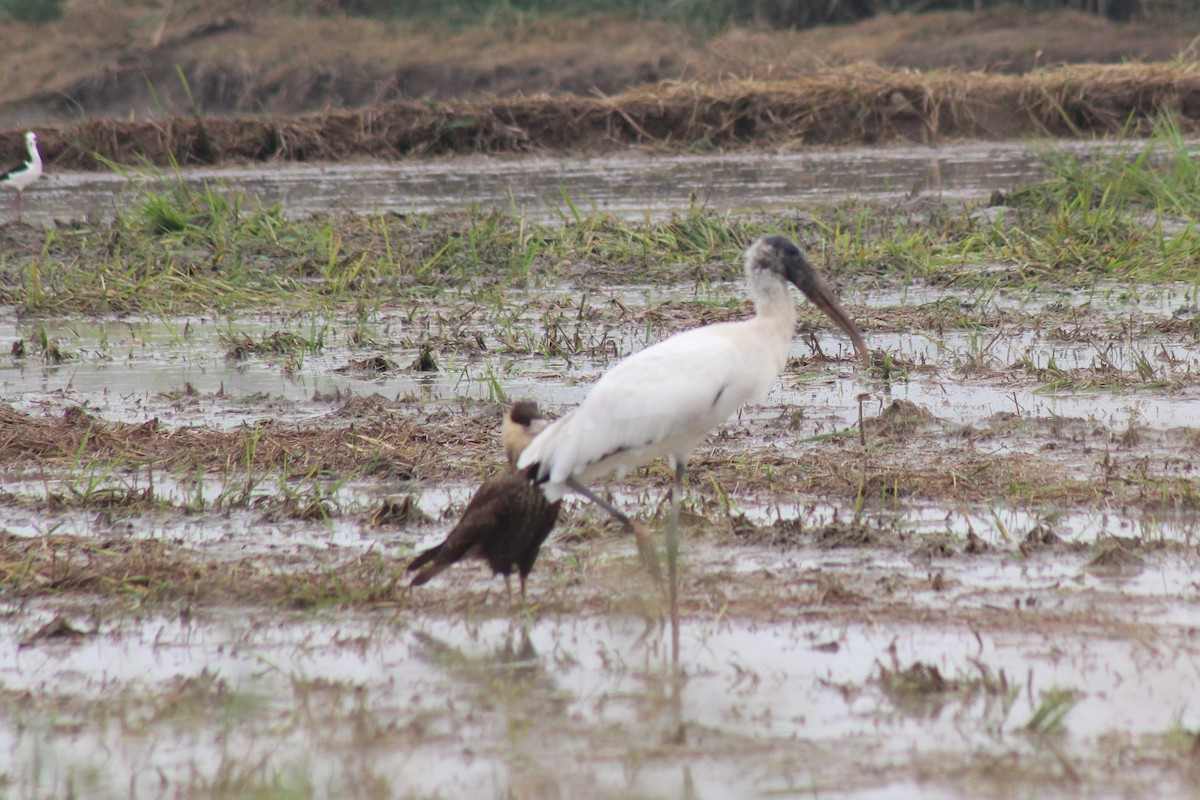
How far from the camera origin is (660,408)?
Answer: 493 centimetres

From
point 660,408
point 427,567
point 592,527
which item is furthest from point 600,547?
point 427,567

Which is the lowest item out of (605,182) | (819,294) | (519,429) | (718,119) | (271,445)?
(605,182)

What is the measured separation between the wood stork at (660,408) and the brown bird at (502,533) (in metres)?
0.06

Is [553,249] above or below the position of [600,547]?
below

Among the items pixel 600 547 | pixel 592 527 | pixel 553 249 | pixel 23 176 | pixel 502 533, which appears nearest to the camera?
pixel 502 533

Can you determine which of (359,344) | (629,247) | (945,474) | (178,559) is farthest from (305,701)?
(629,247)

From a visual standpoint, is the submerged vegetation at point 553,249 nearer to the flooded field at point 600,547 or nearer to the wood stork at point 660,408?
the flooded field at point 600,547

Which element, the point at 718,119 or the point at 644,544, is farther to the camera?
the point at 718,119

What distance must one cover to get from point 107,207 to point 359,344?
25.0ft

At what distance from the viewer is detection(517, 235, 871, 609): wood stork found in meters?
4.87

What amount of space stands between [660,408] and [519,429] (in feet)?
2.02

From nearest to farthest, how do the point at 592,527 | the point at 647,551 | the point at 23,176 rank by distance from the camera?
the point at 647,551 < the point at 592,527 < the point at 23,176

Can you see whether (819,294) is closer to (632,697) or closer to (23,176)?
(632,697)

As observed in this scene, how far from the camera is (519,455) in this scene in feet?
17.0
